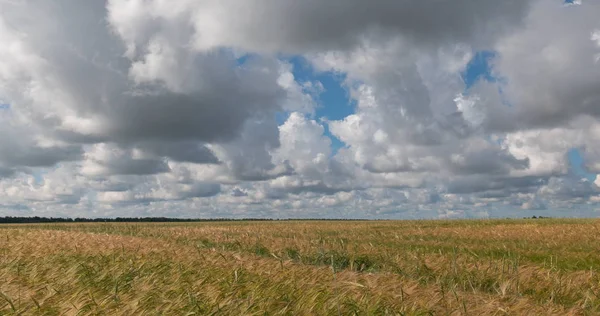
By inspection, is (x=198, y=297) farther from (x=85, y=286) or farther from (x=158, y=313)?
(x=85, y=286)

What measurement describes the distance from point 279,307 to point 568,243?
17.4m

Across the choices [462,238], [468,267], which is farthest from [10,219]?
[468,267]

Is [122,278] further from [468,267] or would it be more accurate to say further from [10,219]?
[10,219]

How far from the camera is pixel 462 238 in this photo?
2138 cm

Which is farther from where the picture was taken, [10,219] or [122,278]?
[10,219]

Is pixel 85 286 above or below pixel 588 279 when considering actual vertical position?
above

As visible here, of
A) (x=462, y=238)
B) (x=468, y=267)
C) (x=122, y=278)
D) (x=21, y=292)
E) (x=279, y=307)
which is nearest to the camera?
(x=279, y=307)

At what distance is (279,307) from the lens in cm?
496

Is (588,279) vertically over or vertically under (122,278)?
under

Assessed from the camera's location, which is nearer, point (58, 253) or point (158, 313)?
point (158, 313)

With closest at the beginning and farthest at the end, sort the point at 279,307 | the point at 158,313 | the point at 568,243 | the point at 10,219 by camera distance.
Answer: the point at 158,313, the point at 279,307, the point at 568,243, the point at 10,219

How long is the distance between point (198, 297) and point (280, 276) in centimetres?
174

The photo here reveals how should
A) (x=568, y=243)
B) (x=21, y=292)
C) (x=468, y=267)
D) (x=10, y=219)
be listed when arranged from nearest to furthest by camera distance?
(x=21, y=292)
(x=468, y=267)
(x=568, y=243)
(x=10, y=219)

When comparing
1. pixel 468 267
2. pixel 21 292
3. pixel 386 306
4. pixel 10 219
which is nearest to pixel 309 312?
pixel 386 306
